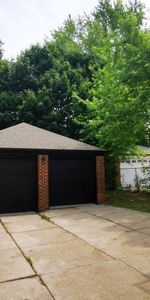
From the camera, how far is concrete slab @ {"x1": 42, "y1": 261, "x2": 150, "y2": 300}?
153 inches

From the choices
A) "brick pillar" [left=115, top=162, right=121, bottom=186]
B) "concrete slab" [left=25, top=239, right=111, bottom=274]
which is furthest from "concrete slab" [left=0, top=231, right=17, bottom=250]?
"brick pillar" [left=115, top=162, right=121, bottom=186]

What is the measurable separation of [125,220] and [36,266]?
4533 mm

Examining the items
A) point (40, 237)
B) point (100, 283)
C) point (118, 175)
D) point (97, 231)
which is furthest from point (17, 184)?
point (118, 175)

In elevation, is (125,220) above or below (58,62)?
below

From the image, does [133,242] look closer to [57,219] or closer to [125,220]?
[125,220]

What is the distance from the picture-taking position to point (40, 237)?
23.6 ft

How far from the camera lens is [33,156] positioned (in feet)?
40.1

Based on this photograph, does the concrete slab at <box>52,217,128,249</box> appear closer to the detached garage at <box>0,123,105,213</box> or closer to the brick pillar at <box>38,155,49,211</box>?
the brick pillar at <box>38,155,49,211</box>

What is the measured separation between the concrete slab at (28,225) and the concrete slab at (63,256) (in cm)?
204

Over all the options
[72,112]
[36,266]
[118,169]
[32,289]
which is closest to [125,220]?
[36,266]

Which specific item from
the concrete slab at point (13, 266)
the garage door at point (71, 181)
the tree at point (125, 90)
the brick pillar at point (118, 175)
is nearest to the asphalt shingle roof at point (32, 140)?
the garage door at point (71, 181)

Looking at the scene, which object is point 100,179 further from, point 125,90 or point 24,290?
point 24,290

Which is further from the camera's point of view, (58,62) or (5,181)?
(58,62)

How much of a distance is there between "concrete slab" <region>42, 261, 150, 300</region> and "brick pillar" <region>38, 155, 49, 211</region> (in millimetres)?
7205
